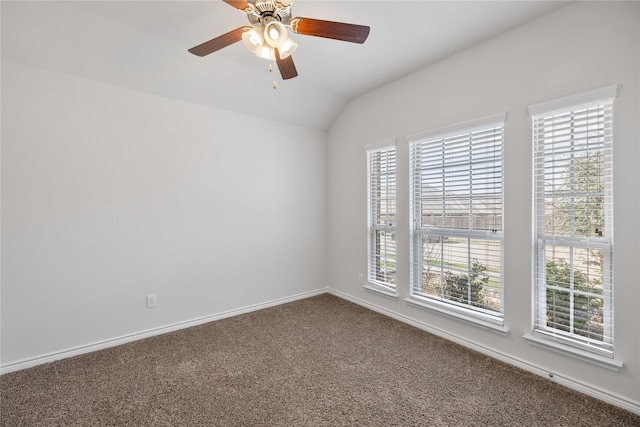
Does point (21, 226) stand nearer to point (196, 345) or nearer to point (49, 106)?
point (49, 106)

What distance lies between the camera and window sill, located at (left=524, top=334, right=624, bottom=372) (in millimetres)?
1781

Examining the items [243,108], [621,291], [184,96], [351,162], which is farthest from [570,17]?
[184,96]

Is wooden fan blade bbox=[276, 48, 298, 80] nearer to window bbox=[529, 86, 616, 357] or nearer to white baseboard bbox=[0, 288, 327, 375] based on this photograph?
window bbox=[529, 86, 616, 357]

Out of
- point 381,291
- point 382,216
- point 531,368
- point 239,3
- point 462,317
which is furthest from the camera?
point 382,216

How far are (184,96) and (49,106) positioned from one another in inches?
41.6

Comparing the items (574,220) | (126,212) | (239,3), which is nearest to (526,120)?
(574,220)

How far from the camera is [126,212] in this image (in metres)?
2.63

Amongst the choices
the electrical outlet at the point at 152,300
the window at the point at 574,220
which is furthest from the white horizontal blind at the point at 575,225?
the electrical outlet at the point at 152,300

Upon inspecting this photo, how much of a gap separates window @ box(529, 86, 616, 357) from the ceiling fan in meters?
1.56

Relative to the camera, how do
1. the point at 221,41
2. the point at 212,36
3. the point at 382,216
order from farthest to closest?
the point at 382,216
the point at 212,36
the point at 221,41

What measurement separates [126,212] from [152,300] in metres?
0.89

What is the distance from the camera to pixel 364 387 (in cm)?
199

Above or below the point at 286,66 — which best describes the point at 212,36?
above

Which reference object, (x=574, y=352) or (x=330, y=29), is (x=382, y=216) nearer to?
(x=574, y=352)
